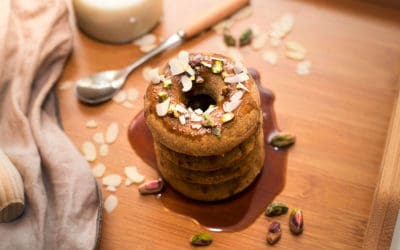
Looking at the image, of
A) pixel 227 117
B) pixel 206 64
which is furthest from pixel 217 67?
pixel 227 117

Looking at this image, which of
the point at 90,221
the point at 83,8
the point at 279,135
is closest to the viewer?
the point at 90,221

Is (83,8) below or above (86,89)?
above

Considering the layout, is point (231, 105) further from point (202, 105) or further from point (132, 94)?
point (132, 94)

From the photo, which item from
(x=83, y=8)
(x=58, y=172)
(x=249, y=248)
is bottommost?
(x=249, y=248)

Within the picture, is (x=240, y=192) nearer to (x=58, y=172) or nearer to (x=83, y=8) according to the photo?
(x=58, y=172)

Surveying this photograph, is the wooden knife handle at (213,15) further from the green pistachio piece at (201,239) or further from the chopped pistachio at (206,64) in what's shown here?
the green pistachio piece at (201,239)

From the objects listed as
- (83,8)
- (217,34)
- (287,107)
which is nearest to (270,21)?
(217,34)

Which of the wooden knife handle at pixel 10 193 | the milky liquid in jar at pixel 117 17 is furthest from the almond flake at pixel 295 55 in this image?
the wooden knife handle at pixel 10 193
